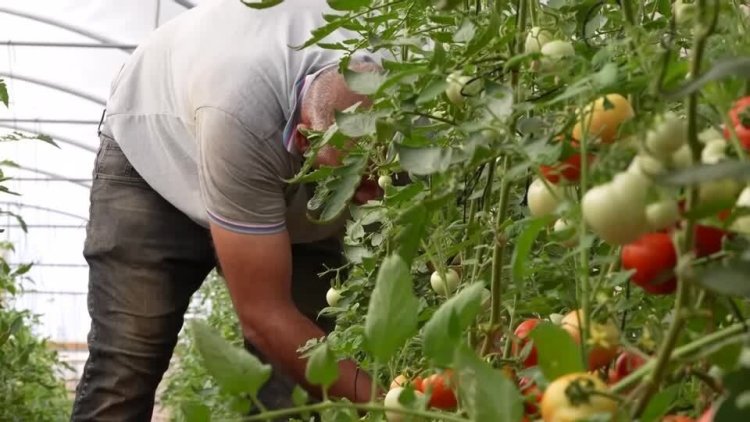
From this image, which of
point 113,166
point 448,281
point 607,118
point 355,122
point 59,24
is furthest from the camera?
point 59,24

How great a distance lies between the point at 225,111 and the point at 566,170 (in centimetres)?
135

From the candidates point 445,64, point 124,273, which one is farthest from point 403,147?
point 124,273

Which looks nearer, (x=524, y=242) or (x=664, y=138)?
(x=664, y=138)

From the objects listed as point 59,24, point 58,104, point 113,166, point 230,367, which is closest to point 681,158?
point 230,367

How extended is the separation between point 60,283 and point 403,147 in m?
11.1

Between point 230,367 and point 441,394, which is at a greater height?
point 230,367

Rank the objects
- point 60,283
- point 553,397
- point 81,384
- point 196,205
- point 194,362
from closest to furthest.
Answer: point 553,397, point 196,205, point 81,384, point 194,362, point 60,283

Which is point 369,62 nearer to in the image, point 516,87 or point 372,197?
point 372,197

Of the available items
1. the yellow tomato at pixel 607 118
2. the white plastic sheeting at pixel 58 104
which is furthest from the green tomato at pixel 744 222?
the white plastic sheeting at pixel 58 104

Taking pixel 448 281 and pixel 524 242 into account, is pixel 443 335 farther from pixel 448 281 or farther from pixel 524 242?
pixel 448 281

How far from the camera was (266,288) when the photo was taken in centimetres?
200

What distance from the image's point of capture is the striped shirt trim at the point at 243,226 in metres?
1.97

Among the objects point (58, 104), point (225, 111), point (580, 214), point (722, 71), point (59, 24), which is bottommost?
point (58, 104)

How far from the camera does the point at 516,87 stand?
33.8 inches
